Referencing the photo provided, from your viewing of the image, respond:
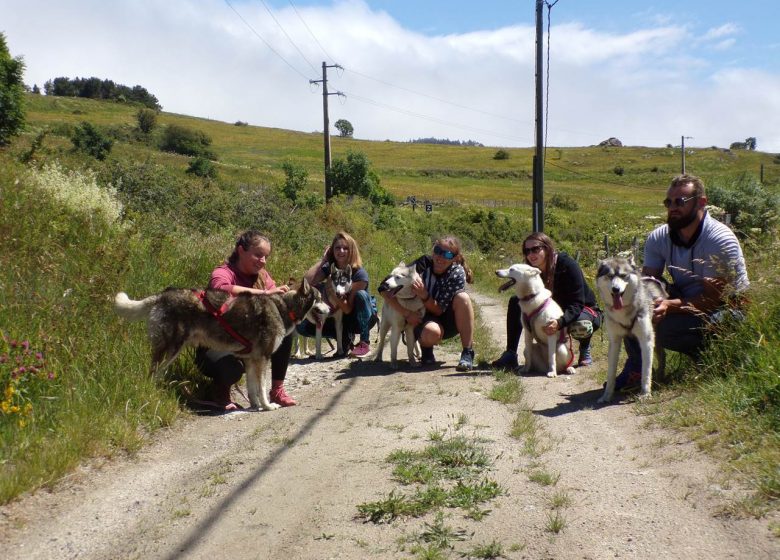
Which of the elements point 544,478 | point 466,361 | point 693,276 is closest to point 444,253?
point 466,361

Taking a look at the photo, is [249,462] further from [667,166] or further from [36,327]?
[667,166]

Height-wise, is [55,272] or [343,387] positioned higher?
[55,272]

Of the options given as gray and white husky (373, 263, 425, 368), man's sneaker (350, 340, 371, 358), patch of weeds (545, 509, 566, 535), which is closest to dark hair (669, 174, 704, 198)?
gray and white husky (373, 263, 425, 368)

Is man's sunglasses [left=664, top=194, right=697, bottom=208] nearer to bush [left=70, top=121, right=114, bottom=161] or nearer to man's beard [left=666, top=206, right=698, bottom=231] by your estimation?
man's beard [left=666, top=206, right=698, bottom=231]

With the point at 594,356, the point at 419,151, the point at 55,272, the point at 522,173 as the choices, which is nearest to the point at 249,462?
the point at 55,272

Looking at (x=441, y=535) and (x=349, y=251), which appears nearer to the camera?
(x=441, y=535)

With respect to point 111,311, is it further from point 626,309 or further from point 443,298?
point 626,309

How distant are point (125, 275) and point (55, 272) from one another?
648mm

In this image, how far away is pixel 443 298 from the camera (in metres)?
8.12

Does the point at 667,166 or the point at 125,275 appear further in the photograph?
the point at 667,166

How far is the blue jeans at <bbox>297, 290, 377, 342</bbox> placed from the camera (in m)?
9.02

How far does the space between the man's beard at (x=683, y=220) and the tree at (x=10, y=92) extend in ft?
83.8

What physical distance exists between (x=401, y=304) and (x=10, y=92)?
93.1ft

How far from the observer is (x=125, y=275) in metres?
6.92
